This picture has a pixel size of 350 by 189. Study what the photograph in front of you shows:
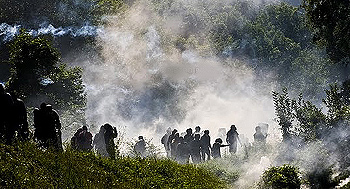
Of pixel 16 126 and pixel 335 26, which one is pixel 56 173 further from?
pixel 335 26

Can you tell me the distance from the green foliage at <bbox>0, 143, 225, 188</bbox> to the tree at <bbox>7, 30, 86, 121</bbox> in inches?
682

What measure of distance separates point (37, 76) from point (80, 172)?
2124 cm

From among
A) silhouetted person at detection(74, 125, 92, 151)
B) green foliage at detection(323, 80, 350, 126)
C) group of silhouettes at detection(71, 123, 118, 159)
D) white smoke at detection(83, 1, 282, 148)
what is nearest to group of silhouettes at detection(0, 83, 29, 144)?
group of silhouettes at detection(71, 123, 118, 159)

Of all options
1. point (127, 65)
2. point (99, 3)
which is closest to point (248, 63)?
point (127, 65)

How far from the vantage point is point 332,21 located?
1808cm

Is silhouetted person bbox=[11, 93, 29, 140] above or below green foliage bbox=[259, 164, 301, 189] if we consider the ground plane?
above

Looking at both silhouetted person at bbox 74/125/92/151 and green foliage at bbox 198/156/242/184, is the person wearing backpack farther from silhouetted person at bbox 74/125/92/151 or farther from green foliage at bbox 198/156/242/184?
green foliage at bbox 198/156/242/184

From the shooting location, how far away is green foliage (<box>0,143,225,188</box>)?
802cm

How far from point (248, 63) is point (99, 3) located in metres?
29.5

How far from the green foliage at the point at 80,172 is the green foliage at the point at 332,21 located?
898 centimetres

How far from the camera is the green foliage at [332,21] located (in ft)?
55.7

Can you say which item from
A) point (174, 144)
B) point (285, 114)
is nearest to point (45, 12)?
point (174, 144)

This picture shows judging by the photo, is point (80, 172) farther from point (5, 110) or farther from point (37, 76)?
point (37, 76)

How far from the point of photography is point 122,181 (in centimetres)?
1023
